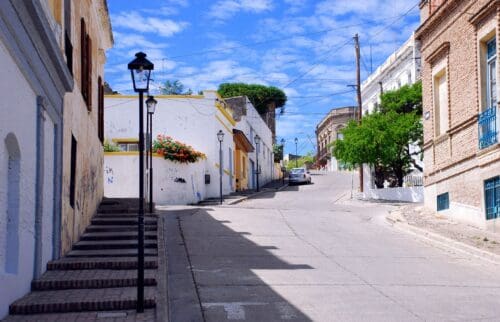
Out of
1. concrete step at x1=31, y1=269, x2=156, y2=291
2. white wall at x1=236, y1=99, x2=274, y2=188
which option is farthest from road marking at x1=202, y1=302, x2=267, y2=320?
white wall at x1=236, y1=99, x2=274, y2=188

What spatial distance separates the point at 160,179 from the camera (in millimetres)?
26453

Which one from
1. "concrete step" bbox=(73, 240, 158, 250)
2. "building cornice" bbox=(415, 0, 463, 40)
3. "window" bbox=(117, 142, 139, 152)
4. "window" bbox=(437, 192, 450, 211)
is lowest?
"concrete step" bbox=(73, 240, 158, 250)

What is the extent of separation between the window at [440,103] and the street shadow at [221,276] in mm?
7526

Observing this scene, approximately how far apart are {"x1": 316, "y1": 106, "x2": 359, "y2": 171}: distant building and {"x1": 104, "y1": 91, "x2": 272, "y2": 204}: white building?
39.6 meters

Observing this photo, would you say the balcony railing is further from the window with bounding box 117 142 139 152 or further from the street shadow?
the window with bounding box 117 142 139 152

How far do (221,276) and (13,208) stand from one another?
414 cm

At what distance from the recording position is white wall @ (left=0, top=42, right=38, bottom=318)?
7.50 metres

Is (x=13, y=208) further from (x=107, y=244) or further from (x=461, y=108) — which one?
(x=461, y=108)

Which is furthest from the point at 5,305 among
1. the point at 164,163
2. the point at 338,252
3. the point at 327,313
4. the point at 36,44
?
the point at 164,163

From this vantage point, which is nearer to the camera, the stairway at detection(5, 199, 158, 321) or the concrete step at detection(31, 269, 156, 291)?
the stairway at detection(5, 199, 158, 321)

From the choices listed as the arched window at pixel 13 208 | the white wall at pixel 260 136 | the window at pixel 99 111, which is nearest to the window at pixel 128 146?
the window at pixel 99 111

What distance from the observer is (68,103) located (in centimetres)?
1217

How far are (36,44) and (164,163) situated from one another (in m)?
17.8

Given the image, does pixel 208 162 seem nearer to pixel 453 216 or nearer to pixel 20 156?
pixel 453 216
